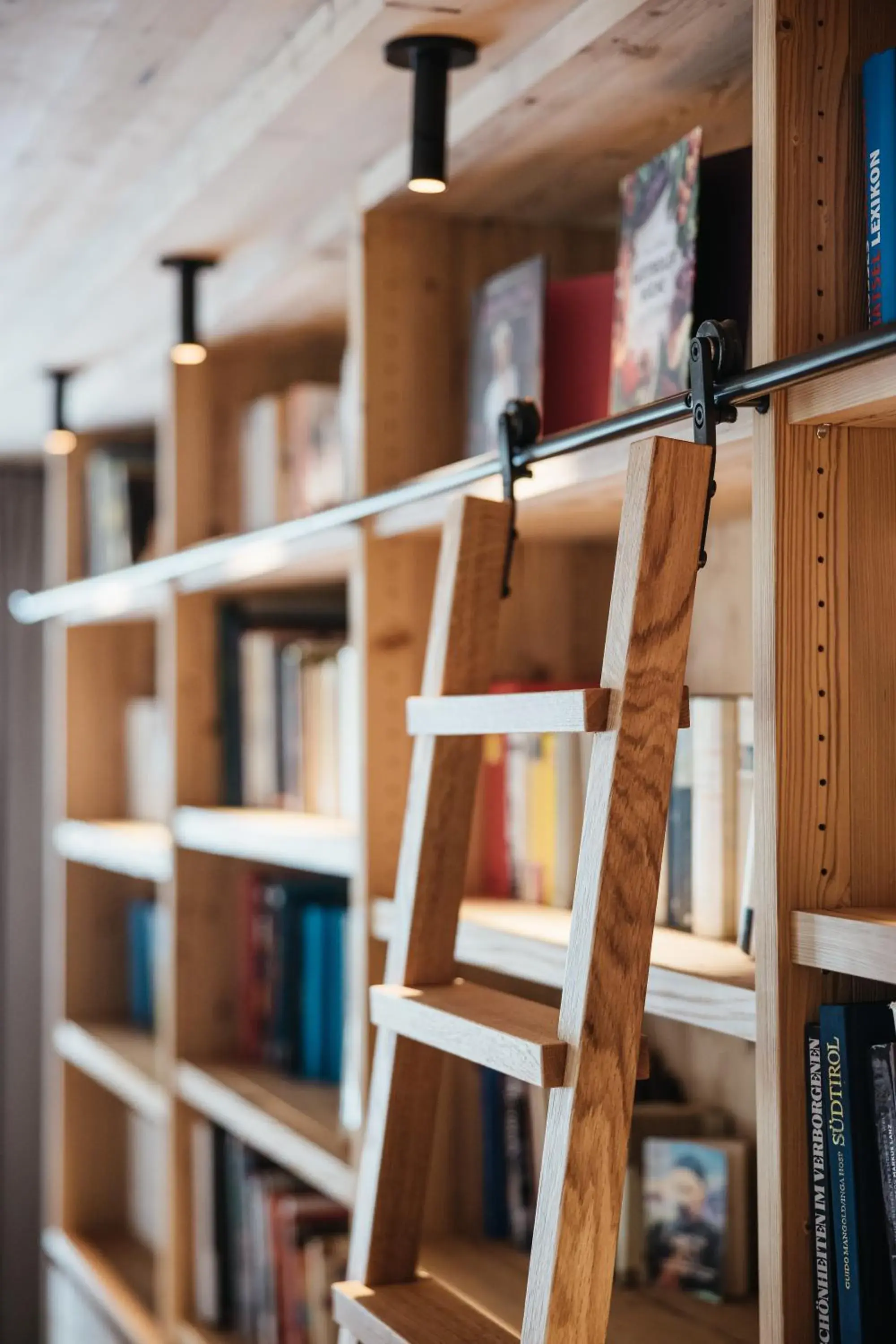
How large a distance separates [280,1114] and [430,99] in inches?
55.6

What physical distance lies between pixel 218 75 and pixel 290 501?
741 millimetres

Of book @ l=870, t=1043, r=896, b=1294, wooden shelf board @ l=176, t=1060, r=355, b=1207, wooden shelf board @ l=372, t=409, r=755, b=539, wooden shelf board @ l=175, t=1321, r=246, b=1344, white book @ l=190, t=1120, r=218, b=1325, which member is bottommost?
wooden shelf board @ l=175, t=1321, r=246, b=1344

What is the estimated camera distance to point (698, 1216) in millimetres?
1657

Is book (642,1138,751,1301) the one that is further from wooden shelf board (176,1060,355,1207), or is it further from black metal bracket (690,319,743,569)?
black metal bracket (690,319,743,569)

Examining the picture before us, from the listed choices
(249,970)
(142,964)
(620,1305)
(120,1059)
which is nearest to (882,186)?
(620,1305)

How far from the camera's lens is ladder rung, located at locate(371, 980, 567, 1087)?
3.74ft

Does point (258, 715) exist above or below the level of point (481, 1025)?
above

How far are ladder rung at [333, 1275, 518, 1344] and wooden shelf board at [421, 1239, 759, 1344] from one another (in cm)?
10

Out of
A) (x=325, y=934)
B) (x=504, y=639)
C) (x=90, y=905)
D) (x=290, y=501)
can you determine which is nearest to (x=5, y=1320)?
(x=90, y=905)

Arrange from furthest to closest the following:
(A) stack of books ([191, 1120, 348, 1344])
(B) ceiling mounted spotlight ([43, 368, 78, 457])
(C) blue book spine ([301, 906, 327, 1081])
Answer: (B) ceiling mounted spotlight ([43, 368, 78, 457])
(C) blue book spine ([301, 906, 327, 1081])
(A) stack of books ([191, 1120, 348, 1344])

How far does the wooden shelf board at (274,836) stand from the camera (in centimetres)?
195

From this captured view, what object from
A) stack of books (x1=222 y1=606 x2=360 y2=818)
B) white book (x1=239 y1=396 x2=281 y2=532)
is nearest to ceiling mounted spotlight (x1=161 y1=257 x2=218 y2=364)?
white book (x1=239 y1=396 x2=281 y2=532)

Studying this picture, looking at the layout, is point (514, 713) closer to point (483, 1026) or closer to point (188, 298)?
point (483, 1026)

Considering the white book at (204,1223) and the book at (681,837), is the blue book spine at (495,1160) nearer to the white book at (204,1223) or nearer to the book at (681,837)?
the book at (681,837)
